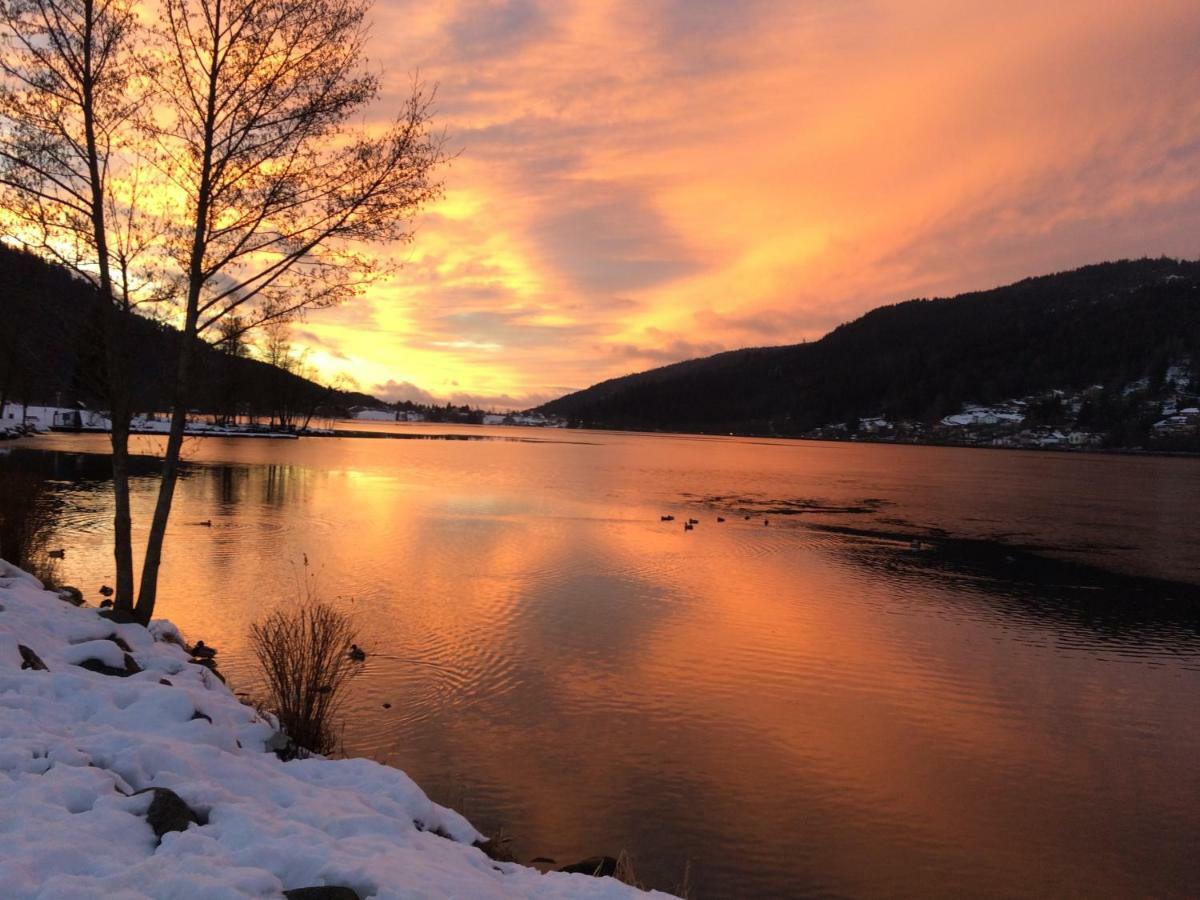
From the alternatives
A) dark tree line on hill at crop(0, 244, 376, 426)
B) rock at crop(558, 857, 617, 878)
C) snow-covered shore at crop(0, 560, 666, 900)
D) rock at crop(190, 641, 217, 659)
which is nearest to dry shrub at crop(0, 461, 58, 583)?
rock at crop(190, 641, 217, 659)

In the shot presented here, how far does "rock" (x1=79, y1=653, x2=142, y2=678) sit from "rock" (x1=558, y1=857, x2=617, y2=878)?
574 centimetres

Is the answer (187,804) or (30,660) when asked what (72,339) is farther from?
(187,804)

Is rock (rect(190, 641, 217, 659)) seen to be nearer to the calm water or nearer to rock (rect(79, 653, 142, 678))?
the calm water

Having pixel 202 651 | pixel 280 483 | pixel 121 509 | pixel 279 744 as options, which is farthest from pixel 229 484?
pixel 279 744

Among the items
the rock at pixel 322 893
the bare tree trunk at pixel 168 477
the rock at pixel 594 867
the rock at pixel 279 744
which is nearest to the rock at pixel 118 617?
the bare tree trunk at pixel 168 477

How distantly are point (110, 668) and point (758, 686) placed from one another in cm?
1229

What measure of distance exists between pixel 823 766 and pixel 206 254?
14326 mm

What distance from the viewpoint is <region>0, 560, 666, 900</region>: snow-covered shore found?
15.0 ft

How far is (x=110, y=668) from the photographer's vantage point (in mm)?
8703

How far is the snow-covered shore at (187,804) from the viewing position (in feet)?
15.0

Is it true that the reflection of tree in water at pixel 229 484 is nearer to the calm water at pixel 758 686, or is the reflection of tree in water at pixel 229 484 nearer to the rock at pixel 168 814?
the calm water at pixel 758 686

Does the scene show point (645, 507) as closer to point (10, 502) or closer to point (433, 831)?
point (10, 502)

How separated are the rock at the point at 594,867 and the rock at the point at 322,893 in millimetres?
4048

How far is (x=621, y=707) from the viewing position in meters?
14.4
